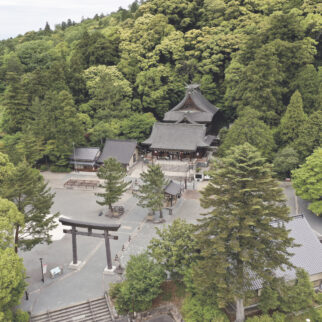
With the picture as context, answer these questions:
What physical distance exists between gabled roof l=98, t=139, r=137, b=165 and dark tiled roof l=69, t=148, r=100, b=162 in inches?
28.4

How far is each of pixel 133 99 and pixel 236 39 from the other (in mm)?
15753

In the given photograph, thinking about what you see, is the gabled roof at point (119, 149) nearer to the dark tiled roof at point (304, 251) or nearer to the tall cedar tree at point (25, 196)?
the tall cedar tree at point (25, 196)

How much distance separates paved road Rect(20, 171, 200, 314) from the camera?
64.7 feet

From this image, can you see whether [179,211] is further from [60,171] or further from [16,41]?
[16,41]

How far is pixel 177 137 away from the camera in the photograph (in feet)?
125

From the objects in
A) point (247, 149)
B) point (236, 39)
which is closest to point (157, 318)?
point (247, 149)

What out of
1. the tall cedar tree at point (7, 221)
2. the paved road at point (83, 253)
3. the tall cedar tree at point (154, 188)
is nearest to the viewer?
the tall cedar tree at point (7, 221)

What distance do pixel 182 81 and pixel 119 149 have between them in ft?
52.7

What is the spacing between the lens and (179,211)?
28969 mm

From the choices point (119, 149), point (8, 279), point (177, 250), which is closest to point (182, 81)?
point (119, 149)

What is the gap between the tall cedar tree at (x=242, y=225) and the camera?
48.3 feet

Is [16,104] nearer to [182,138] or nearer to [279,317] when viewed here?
[182,138]

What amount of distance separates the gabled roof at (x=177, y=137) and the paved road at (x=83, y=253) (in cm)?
820

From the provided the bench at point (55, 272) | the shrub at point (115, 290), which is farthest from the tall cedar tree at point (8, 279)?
the shrub at point (115, 290)
